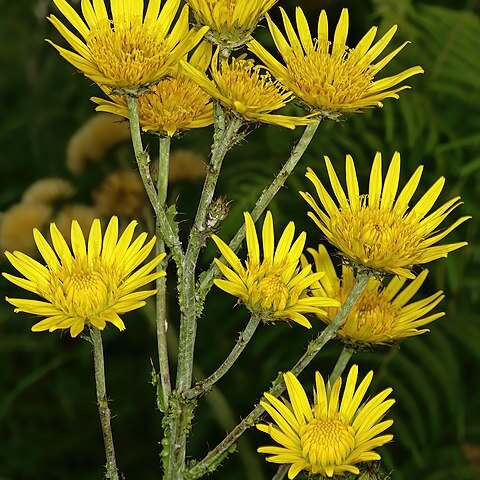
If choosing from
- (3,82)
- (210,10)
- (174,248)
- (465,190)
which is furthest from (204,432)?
(3,82)

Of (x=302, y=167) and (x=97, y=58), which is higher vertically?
(x=302, y=167)

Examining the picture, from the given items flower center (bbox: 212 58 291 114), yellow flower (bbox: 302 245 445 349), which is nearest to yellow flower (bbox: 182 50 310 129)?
flower center (bbox: 212 58 291 114)

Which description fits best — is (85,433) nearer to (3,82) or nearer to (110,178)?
(110,178)

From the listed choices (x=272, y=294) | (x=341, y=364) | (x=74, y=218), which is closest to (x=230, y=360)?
(x=272, y=294)

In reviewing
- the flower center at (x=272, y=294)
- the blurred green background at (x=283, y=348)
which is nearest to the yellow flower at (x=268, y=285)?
the flower center at (x=272, y=294)

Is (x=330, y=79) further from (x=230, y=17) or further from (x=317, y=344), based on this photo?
(x=317, y=344)

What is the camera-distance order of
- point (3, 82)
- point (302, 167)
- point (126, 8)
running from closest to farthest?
point (126, 8), point (302, 167), point (3, 82)

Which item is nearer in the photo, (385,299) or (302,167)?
(385,299)
